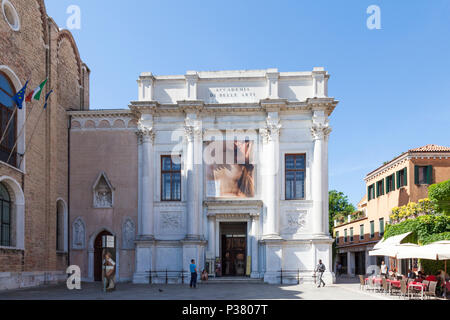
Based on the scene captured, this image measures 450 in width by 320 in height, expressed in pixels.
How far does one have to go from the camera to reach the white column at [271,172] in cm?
2716

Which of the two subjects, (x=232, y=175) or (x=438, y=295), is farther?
(x=232, y=175)

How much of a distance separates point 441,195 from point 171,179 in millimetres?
14195

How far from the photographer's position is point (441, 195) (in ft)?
77.3

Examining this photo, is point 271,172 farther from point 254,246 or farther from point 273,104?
point 254,246

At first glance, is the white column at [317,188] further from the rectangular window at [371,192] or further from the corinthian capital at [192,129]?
the rectangular window at [371,192]

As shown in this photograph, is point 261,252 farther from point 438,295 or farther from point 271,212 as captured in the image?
point 438,295

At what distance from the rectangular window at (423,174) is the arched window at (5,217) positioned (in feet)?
80.8

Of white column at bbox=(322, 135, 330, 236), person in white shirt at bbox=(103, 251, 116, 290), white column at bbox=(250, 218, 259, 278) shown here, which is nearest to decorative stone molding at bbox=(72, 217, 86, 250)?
person in white shirt at bbox=(103, 251, 116, 290)

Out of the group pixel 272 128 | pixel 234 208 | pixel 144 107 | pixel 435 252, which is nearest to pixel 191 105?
pixel 144 107

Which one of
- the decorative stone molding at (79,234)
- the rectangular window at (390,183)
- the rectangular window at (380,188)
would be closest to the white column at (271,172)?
the decorative stone molding at (79,234)

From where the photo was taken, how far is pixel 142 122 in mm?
28422

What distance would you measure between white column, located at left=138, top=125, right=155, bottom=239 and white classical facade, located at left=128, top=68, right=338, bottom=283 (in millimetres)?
56

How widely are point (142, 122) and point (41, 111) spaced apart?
17.9 ft
